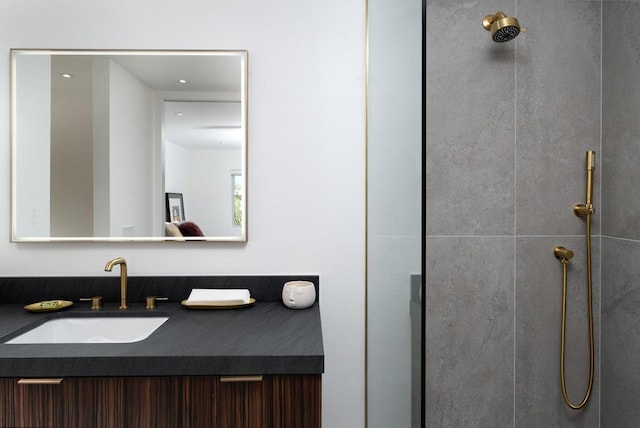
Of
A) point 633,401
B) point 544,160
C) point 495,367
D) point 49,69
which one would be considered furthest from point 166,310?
point 633,401

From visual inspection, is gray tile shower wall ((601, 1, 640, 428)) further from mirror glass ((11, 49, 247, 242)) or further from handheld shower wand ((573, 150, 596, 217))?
mirror glass ((11, 49, 247, 242))

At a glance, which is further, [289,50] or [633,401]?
[289,50]

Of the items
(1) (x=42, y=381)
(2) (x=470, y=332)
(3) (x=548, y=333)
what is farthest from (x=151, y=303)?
(3) (x=548, y=333)

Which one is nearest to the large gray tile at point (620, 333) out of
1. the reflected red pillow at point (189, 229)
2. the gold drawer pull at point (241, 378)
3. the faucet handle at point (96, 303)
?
the gold drawer pull at point (241, 378)

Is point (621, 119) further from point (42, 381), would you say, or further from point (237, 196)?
point (42, 381)

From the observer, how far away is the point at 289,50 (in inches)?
61.9

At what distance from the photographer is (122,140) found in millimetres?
1588

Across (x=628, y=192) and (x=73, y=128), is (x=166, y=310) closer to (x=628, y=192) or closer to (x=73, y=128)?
(x=73, y=128)

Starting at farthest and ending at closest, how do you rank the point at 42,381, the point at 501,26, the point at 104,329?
the point at 104,329, the point at 501,26, the point at 42,381

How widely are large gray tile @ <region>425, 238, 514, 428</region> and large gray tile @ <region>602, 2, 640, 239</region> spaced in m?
0.36

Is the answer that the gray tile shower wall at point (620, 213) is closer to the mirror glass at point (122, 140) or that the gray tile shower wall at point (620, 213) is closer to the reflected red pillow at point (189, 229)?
the mirror glass at point (122, 140)

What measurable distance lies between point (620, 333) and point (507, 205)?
1.89ft

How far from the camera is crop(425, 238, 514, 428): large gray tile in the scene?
149 cm

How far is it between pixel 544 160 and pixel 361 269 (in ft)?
2.58
